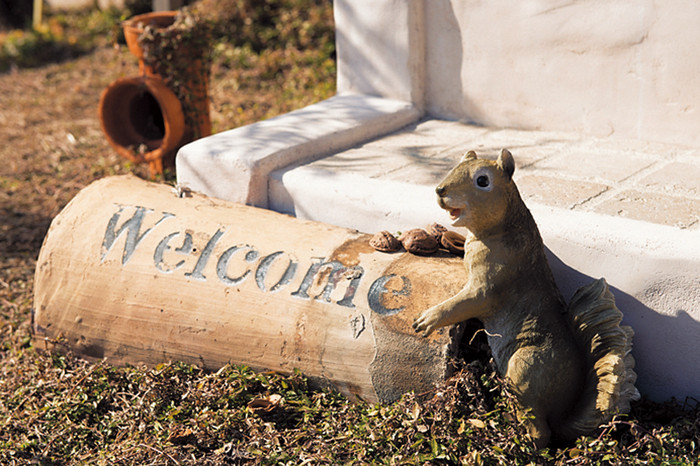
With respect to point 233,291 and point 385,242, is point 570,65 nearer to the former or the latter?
point 385,242

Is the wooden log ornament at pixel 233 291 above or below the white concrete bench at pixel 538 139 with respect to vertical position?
below

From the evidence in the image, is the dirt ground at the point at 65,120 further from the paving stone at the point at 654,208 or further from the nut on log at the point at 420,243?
the paving stone at the point at 654,208

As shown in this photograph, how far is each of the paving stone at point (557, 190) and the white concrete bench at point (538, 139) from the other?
1 centimetres

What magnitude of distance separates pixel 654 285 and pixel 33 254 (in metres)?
3.98

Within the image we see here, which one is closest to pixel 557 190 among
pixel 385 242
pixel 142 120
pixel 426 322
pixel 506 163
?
pixel 506 163

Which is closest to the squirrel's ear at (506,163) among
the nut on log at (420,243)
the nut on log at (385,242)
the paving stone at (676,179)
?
the nut on log at (420,243)

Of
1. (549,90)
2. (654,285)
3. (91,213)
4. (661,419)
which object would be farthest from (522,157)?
(91,213)

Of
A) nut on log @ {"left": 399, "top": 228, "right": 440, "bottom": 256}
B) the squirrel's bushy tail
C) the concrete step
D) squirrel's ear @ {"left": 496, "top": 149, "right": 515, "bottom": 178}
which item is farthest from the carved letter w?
the squirrel's bushy tail

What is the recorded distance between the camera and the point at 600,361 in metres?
2.60

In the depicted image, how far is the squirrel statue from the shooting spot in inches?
101

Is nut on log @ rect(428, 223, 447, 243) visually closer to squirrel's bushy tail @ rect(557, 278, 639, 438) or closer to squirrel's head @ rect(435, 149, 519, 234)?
squirrel's head @ rect(435, 149, 519, 234)

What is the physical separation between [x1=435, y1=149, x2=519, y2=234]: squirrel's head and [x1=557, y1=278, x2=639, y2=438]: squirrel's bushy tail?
18.4 inches

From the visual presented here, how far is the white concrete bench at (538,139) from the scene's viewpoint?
2.70 m

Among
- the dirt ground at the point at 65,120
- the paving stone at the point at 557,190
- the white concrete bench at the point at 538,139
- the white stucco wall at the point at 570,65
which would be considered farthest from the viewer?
the dirt ground at the point at 65,120
